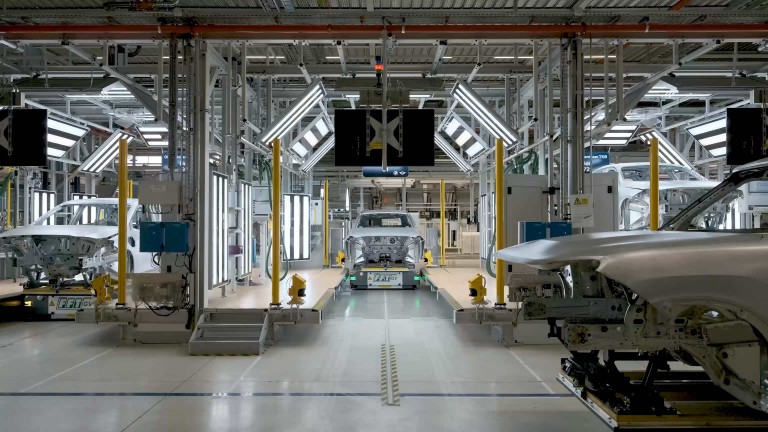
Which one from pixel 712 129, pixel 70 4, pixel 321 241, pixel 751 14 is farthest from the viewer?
pixel 321 241

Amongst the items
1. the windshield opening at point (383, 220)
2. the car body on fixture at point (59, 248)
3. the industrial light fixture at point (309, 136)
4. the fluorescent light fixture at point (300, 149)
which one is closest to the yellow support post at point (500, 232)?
the windshield opening at point (383, 220)

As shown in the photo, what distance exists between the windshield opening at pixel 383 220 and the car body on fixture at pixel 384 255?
0.13 metres

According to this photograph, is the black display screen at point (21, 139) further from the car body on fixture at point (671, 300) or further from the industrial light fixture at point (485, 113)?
the car body on fixture at point (671, 300)

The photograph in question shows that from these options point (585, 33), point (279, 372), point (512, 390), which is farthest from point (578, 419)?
point (585, 33)

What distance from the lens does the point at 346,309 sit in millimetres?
8289

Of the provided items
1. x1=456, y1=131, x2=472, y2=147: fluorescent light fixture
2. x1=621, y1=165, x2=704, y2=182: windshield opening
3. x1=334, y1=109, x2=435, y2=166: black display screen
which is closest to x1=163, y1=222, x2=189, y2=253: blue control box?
x1=334, y1=109, x2=435, y2=166: black display screen

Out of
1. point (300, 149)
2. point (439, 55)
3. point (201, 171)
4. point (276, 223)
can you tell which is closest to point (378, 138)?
point (439, 55)

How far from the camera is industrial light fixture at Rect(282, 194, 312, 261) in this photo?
373 inches

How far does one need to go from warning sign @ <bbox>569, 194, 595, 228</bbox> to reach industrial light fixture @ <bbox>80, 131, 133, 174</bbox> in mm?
9023

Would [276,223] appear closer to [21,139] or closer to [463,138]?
[21,139]

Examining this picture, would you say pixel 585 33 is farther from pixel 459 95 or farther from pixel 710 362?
pixel 710 362

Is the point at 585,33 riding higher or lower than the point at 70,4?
lower

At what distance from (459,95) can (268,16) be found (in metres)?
2.69

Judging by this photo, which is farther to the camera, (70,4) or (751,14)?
(70,4)
